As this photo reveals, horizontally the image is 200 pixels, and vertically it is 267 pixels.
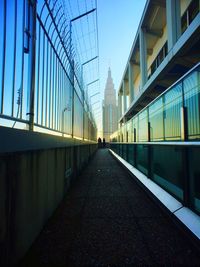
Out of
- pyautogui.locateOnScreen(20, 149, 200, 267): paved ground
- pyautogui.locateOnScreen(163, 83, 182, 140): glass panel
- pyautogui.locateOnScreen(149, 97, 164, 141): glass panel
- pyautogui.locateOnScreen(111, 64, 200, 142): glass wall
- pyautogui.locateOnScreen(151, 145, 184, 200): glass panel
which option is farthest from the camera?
pyautogui.locateOnScreen(149, 97, 164, 141): glass panel

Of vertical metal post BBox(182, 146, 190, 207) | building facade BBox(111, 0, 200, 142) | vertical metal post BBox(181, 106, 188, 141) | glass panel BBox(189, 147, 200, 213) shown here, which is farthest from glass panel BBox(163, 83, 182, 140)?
glass panel BBox(189, 147, 200, 213)

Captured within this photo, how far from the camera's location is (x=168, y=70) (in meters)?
12.7

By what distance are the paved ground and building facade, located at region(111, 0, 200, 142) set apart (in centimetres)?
117

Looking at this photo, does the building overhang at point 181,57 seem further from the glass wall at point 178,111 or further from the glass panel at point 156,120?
the glass wall at point 178,111

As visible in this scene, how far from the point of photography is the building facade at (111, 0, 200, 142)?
9.53 feet

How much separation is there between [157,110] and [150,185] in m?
1.46

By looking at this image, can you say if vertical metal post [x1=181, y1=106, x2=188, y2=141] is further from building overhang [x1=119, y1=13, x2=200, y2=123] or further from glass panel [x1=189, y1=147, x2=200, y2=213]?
building overhang [x1=119, y1=13, x2=200, y2=123]

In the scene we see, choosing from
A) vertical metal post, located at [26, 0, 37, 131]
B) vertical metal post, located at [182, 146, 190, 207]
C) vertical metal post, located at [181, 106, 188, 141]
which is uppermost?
vertical metal post, located at [26, 0, 37, 131]

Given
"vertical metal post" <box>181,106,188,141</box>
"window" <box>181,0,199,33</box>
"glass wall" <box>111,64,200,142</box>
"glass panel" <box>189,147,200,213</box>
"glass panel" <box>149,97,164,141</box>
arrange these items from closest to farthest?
1. "glass panel" <box>189,147,200,213</box>
2. "glass wall" <box>111,64,200,142</box>
3. "vertical metal post" <box>181,106,188,141</box>
4. "glass panel" <box>149,97,164,141</box>
5. "window" <box>181,0,199,33</box>

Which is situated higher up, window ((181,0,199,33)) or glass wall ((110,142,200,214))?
window ((181,0,199,33))

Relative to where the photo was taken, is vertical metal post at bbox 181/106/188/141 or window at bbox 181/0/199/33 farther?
window at bbox 181/0/199/33

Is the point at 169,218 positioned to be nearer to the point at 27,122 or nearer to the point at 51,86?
the point at 27,122

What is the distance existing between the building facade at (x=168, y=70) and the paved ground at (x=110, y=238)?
1.17 meters

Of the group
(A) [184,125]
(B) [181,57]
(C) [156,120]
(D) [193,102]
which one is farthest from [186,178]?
(B) [181,57]
